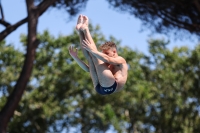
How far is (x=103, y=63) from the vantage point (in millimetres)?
4934

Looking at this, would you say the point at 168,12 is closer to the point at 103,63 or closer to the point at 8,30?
the point at 8,30

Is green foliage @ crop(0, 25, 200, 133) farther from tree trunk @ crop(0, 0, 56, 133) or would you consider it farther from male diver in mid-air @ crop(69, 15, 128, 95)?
male diver in mid-air @ crop(69, 15, 128, 95)

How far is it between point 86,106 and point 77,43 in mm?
2569

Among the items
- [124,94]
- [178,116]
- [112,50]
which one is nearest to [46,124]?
[124,94]

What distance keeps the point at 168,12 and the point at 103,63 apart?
382 inches

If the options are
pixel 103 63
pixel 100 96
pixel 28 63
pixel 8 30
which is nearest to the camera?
pixel 103 63

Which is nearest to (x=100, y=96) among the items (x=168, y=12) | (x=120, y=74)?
(x=168, y=12)

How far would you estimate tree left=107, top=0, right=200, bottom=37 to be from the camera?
14016 mm

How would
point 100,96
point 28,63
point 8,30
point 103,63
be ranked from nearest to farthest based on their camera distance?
point 103,63
point 28,63
point 8,30
point 100,96

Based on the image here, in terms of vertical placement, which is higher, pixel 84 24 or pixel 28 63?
pixel 84 24

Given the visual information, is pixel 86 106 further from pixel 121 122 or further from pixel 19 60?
pixel 19 60

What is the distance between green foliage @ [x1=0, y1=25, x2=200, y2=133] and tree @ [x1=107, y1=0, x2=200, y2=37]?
443 cm

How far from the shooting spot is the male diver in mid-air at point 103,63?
485 centimetres

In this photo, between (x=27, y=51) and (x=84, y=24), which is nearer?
(x=84, y=24)
